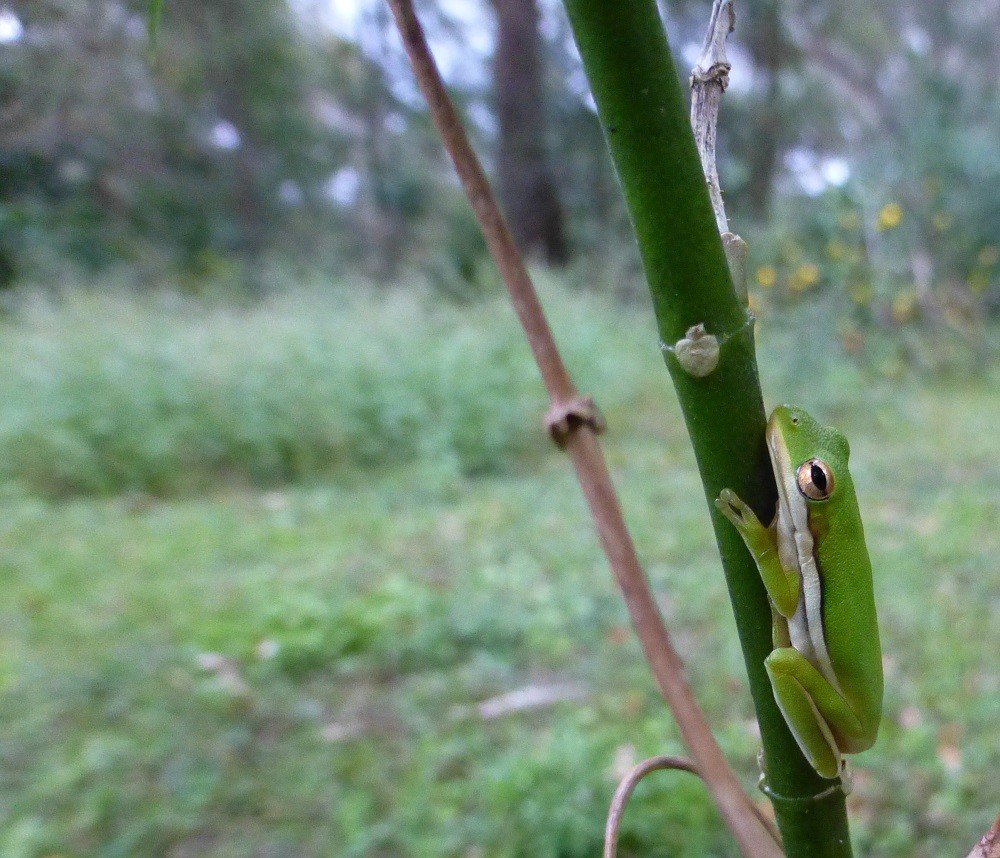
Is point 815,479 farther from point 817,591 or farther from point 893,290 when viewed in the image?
point 893,290

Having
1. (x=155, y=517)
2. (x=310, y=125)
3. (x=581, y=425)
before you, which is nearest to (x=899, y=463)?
(x=155, y=517)

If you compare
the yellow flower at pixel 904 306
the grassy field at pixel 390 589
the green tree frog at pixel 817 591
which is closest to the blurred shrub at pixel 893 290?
the yellow flower at pixel 904 306

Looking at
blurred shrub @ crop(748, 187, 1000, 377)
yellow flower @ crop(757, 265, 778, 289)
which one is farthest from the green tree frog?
blurred shrub @ crop(748, 187, 1000, 377)

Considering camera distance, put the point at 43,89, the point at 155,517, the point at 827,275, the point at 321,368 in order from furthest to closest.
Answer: the point at 827,275
the point at 321,368
the point at 43,89
the point at 155,517

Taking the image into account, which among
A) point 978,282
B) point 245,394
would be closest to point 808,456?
point 245,394

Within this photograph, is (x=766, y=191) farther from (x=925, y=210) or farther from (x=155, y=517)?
(x=155, y=517)

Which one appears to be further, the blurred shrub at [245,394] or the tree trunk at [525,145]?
the tree trunk at [525,145]

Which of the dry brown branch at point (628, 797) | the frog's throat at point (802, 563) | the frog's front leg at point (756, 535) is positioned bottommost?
the dry brown branch at point (628, 797)

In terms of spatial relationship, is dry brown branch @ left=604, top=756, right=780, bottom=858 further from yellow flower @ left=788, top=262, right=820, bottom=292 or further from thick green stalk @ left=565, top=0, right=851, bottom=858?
yellow flower @ left=788, top=262, right=820, bottom=292

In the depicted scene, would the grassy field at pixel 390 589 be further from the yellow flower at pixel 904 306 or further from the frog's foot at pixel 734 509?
the frog's foot at pixel 734 509
